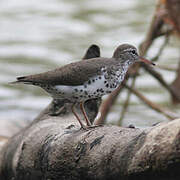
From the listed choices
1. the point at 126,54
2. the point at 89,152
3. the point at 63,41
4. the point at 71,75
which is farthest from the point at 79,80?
the point at 63,41

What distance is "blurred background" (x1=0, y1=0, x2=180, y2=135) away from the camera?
10.2m

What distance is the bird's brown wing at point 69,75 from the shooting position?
5.33m

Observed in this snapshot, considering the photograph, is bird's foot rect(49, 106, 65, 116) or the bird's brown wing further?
bird's foot rect(49, 106, 65, 116)

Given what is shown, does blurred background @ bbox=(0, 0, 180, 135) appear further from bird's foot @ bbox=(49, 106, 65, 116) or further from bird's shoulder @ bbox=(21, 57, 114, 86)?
bird's shoulder @ bbox=(21, 57, 114, 86)

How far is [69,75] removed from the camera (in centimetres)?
539

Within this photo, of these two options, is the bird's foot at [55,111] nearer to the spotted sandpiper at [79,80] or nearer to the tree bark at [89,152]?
the tree bark at [89,152]

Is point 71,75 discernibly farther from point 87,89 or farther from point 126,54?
point 126,54

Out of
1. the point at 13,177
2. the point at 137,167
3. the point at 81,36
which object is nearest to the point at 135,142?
the point at 137,167

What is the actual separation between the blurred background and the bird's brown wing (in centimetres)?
317

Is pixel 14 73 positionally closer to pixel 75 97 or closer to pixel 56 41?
pixel 56 41

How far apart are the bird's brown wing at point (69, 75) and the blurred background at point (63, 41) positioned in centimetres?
317

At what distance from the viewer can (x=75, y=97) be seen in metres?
5.40

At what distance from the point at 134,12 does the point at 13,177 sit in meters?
9.23

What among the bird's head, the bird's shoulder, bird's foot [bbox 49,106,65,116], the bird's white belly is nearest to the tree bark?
bird's foot [bbox 49,106,65,116]
